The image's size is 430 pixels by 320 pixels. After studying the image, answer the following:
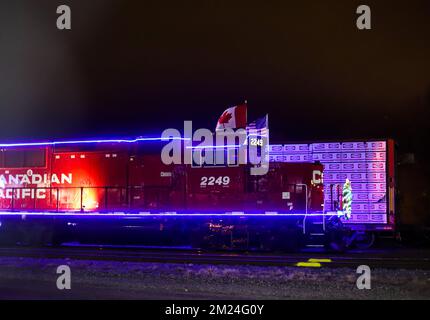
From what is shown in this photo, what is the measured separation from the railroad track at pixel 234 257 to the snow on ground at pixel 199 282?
0.83 meters

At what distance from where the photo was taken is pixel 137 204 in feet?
65.5

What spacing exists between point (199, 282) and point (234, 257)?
406cm

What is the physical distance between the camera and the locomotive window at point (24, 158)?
21.3m

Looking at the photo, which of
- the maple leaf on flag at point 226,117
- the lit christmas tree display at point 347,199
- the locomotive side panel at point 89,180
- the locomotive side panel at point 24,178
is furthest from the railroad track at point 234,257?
the maple leaf on flag at point 226,117

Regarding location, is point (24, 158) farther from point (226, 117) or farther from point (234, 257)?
point (234, 257)

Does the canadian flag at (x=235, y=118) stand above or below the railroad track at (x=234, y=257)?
above

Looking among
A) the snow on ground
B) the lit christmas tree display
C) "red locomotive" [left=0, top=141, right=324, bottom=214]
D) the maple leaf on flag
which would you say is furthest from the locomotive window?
the lit christmas tree display

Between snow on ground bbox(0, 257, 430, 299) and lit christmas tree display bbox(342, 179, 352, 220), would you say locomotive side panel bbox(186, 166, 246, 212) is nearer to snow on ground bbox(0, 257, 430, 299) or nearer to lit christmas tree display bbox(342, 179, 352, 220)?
lit christmas tree display bbox(342, 179, 352, 220)

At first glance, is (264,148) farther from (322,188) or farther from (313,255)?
(313,255)

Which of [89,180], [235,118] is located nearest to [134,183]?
[89,180]

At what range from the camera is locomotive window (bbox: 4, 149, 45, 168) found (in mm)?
21266

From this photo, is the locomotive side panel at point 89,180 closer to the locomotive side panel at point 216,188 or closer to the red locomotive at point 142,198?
the red locomotive at point 142,198

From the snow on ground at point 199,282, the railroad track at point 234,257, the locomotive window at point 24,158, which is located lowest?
the snow on ground at point 199,282

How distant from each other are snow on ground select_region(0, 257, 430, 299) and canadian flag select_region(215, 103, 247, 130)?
18.6ft
